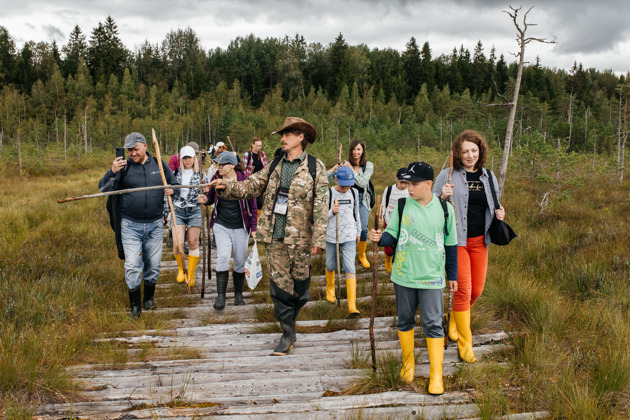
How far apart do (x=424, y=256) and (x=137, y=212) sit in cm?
339

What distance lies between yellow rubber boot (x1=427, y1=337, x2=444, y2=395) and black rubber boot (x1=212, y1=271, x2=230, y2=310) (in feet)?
9.79

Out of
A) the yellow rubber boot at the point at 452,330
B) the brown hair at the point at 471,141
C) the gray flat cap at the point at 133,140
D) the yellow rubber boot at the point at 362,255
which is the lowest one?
the yellow rubber boot at the point at 452,330

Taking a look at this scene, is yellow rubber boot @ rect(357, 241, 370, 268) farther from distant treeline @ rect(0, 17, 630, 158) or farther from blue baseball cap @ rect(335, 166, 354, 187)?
distant treeline @ rect(0, 17, 630, 158)

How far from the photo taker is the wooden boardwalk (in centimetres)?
295

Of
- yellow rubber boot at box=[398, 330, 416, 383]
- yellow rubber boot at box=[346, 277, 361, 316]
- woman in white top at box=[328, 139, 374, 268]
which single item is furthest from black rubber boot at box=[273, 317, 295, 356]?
woman in white top at box=[328, 139, 374, 268]

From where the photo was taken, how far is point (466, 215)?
377 cm

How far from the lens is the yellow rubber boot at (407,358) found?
3.38 metres

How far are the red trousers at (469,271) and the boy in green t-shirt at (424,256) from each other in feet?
1.21

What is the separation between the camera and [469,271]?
3.74m

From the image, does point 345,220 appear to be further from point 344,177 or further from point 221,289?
point 221,289

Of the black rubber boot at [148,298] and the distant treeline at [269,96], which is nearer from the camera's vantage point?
the black rubber boot at [148,298]

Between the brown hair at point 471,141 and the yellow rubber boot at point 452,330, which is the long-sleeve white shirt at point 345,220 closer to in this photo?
the yellow rubber boot at point 452,330

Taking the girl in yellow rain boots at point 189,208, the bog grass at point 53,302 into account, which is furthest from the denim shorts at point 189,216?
the bog grass at point 53,302

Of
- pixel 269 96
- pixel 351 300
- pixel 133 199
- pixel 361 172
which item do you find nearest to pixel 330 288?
pixel 351 300
